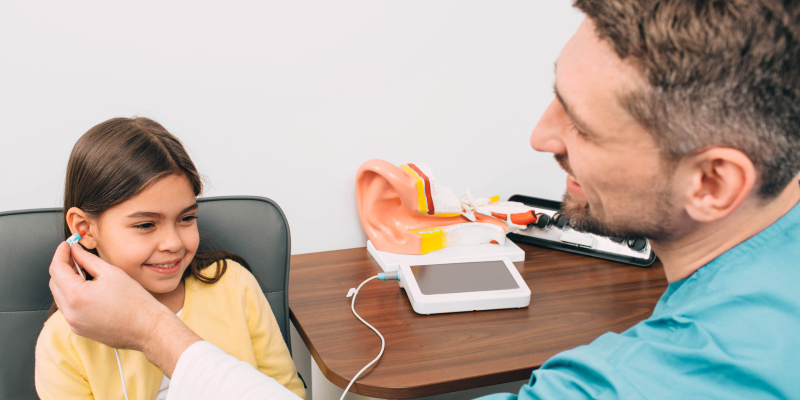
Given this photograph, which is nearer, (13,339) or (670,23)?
(670,23)

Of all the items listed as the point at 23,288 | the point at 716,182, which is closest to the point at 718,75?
the point at 716,182

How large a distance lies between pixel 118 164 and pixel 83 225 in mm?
143

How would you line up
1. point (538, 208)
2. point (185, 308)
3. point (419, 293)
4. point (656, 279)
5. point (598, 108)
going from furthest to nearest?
point (538, 208) → point (656, 279) → point (419, 293) → point (185, 308) → point (598, 108)

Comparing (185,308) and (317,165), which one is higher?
(317,165)

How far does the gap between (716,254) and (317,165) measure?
3.30 ft

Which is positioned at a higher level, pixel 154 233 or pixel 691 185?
pixel 691 185

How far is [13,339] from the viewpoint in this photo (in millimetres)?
944

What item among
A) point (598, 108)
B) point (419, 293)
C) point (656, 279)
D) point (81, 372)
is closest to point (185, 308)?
point (81, 372)

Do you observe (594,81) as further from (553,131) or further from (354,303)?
(354,303)

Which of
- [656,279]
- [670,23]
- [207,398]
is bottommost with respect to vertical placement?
[656,279]

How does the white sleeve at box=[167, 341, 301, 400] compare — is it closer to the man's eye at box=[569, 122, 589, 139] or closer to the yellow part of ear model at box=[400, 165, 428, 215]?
the man's eye at box=[569, 122, 589, 139]

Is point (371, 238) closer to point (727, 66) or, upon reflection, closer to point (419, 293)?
point (419, 293)

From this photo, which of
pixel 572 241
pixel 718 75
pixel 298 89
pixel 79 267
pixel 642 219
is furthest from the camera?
pixel 572 241

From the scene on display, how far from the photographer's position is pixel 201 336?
1.04m
